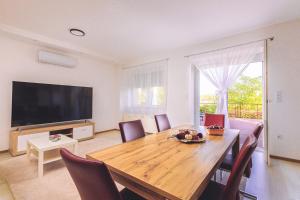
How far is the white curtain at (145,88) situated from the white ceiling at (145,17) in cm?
101

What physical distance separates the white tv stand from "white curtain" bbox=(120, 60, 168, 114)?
4.72 feet

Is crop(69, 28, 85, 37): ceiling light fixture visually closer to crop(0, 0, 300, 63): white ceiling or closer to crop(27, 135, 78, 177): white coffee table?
crop(0, 0, 300, 63): white ceiling

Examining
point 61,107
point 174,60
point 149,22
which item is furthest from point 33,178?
point 174,60

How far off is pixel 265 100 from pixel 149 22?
253 centimetres

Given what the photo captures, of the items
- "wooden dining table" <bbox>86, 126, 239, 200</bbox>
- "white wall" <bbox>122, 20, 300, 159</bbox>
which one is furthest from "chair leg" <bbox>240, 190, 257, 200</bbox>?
"white wall" <bbox>122, 20, 300, 159</bbox>

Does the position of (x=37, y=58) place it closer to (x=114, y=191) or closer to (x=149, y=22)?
(x=149, y=22)

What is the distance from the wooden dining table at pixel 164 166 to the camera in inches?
30.4

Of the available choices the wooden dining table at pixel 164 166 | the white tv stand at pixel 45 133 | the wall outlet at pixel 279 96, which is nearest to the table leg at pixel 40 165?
the white tv stand at pixel 45 133

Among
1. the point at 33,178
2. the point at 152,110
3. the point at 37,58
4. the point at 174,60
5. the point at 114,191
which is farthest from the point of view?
the point at 152,110

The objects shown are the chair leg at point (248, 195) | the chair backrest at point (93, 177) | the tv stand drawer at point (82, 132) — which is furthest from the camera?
the tv stand drawer at point (82, 132)

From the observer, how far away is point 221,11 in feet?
7.79

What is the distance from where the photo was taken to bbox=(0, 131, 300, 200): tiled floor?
176 centimetres

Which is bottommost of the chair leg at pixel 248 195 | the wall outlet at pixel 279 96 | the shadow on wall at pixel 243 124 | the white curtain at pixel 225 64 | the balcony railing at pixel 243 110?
the chair leg at pixel 248 195

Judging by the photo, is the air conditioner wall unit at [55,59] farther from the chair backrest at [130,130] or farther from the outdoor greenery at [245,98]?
the outdoor greenery at [245,98]
